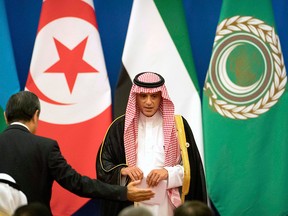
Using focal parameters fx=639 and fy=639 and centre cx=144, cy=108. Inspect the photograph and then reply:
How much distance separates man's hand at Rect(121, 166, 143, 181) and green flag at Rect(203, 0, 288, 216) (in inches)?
37.6

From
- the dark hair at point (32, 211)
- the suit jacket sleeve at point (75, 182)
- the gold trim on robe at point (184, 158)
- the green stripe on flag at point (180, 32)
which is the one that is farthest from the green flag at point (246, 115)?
the dark hair at point (32, 211)

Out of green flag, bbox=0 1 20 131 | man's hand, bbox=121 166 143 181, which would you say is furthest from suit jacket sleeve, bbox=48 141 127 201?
green flag, bbox=0 1 20 131

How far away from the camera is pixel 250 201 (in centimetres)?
454

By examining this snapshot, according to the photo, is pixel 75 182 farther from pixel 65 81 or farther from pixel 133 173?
pixel 65 81

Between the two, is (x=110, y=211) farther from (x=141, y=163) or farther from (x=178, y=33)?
(x=178, y=33)

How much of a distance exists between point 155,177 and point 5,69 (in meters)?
1.61

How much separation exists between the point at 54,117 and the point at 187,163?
123cm

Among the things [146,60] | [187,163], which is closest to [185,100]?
[146,60]

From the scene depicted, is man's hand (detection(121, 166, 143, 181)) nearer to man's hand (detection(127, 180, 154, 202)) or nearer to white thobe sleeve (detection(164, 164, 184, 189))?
white thobe sleeve (detection(164, 164, 184, 189))

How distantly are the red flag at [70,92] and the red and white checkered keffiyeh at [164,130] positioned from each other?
2.21 ft

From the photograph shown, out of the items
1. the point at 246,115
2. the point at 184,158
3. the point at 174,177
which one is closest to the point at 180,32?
the point at 246,115

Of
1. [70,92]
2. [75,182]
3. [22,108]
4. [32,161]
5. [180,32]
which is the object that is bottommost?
[75,182]

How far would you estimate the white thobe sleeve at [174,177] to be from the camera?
379 cm

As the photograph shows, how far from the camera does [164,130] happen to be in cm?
395
